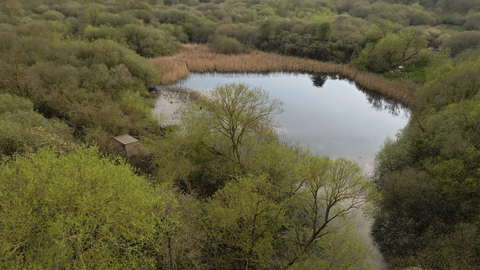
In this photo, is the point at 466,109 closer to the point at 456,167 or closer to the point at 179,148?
the point at 456,167

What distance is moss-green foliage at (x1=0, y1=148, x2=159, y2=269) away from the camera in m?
6.79

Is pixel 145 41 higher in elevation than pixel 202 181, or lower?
higher

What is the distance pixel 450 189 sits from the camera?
1248 cm

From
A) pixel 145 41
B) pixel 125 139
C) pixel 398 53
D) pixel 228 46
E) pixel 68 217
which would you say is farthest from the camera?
pixel 228 46

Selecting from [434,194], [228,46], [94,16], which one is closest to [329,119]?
[434,194]

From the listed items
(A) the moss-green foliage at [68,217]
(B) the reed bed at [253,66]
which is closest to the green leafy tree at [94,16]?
(B) the reed bed at [253,66]

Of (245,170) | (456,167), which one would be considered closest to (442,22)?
(456,167)

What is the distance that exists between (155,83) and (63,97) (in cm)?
1213

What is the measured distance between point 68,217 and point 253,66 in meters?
35.6

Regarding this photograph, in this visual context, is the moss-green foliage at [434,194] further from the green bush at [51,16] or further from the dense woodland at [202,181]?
the green bush at [51,16]

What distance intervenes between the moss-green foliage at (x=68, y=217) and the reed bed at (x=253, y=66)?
89.3ft

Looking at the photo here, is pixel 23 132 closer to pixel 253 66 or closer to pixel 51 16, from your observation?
pixel 253 66

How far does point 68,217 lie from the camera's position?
22.4ft

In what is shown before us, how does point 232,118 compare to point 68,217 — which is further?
point 232,118
